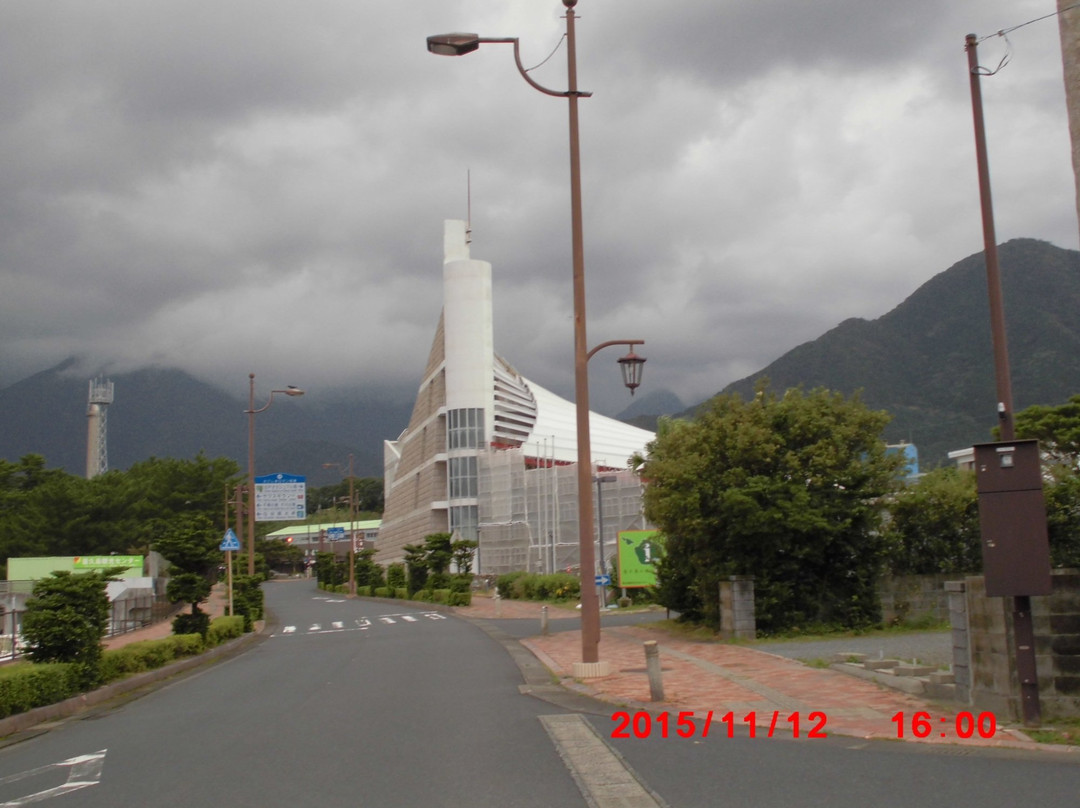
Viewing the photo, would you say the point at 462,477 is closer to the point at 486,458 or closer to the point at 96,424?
the point at 486,458

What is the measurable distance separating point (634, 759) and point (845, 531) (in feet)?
42.4

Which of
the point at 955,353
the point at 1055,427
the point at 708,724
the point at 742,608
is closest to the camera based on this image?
the point at 708,724

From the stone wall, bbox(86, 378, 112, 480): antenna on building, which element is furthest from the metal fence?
bbox(86, 378, 112, 480): antenna on building

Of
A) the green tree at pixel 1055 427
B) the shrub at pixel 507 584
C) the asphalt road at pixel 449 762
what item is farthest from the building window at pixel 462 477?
the asphalt road at pixel 449 762

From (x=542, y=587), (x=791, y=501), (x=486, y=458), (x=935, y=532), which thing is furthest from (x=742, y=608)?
(x=486, y=458)

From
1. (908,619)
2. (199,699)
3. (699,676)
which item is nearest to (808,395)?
(908,619)

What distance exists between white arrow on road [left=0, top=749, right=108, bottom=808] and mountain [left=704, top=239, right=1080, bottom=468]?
311 feet

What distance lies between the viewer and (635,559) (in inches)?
1428

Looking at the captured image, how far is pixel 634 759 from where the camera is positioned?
830 cm

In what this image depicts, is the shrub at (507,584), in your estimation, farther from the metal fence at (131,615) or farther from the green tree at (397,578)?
the metal fence at (131,615)

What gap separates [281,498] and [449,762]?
49.9 metres

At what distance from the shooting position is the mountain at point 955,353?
104 meters

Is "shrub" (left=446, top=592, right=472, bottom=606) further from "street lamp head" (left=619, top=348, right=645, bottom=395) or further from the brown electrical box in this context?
the brown electrical box

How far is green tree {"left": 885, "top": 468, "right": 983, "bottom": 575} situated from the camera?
19953 millimetres
